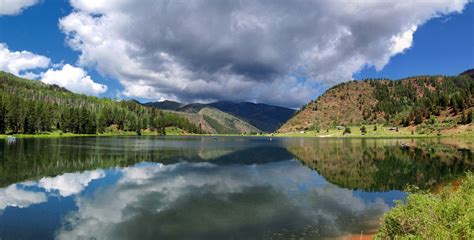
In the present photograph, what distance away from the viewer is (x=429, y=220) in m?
18.4

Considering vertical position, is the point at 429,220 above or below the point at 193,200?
above

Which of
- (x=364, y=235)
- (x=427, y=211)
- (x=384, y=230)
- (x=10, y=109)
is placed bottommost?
(x=364, y=235)

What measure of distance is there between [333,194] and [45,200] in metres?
34.0

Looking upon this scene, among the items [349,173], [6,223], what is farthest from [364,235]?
[349,173]

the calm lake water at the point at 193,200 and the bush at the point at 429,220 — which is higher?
the bush at the point at 429,220

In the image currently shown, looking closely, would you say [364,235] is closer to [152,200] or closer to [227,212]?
[227,212]

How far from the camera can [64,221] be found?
28297mm

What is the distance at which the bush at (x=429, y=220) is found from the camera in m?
16.8

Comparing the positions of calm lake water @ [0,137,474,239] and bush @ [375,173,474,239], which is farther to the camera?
calm lake water @ [0,137,474,239]

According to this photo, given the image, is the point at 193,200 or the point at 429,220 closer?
the point at 429,220

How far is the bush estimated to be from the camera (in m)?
16.8

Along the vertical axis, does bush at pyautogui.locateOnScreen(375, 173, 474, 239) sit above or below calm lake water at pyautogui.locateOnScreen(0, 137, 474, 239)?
above

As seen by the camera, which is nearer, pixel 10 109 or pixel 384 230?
pixel 384 230

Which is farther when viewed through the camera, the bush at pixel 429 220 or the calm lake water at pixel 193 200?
the calm lake water at pixel 193 200
